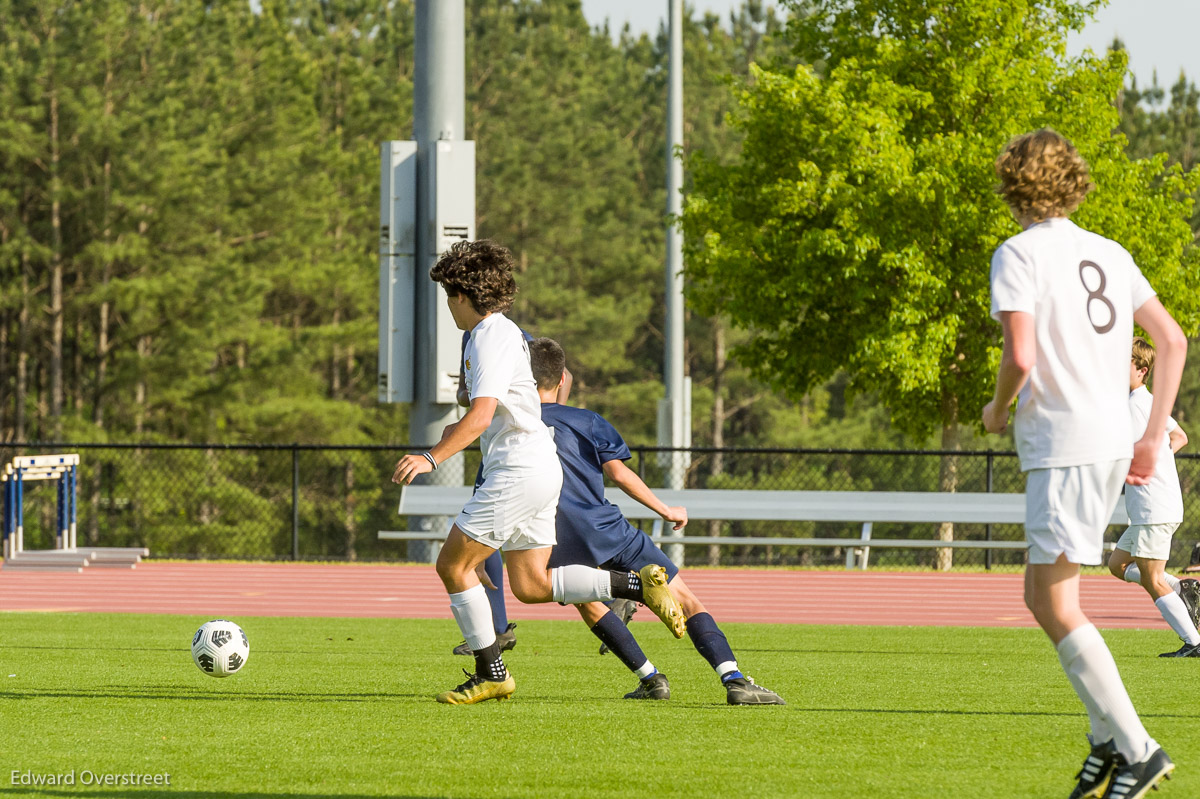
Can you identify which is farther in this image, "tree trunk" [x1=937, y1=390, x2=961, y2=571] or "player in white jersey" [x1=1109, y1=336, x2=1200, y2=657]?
"tree trunk" [x1=937, y1=390, x2=961, y2=571]

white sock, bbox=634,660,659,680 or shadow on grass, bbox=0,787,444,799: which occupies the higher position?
shadow on grass, bbox=0,787,444,799

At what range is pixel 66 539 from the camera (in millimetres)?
16422

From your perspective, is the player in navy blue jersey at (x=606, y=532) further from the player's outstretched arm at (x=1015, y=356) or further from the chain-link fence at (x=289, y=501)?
the chain-link fence at (x=289, y=501)

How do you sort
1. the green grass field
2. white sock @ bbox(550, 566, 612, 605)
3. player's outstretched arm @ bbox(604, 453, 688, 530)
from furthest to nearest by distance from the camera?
player's outstretched arm @ bbox(604, 453, 688, 530) → white sock @ bbox(550, 566, 612, 605) → the green grass field

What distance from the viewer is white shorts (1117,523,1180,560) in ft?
26.7

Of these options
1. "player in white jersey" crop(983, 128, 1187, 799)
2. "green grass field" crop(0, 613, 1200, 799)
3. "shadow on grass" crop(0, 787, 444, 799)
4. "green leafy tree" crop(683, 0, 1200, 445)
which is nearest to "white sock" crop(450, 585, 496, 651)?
"green grass field" crop(0, 613, 1200, 799)

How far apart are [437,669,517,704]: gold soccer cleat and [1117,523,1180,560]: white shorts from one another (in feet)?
12.3

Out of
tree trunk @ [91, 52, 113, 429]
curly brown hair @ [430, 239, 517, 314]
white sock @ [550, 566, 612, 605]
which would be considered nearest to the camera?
curly brown hair @ [430, 239, 517, 314]

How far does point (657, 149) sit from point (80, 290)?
21958 millimetres

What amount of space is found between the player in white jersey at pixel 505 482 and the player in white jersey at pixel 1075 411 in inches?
78.9

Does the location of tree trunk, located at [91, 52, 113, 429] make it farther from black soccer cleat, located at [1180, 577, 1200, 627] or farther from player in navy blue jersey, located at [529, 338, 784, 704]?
player in navy blue jersey, located at [529, 338, 784, 704]

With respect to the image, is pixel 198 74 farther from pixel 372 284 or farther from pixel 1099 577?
pixel 1099 577

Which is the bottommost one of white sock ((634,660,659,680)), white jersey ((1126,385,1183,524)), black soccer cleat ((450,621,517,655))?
black soccer cleat ((450,621,517,655))

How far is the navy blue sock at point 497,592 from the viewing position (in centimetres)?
813
